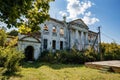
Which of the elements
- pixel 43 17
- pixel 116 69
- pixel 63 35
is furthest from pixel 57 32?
pixel 43 17

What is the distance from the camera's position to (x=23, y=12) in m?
7.20

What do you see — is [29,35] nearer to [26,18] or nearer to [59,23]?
[59,23]

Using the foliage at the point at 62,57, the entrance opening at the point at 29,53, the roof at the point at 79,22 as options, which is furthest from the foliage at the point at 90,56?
the entrance opening at the point at 29,53

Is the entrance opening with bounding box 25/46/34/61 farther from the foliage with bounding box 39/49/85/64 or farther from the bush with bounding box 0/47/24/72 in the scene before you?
the bush with bounding box 0/47/24/72

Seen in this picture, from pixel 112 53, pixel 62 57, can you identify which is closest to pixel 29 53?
pixel 62 57

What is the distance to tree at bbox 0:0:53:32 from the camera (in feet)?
19.7

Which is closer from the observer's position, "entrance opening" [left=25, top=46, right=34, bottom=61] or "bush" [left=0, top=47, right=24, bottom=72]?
"bush" [left=0, top=47, right=24, bottom=72]

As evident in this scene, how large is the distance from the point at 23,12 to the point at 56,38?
2353cm

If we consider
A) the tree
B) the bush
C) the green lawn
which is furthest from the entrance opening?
the tree

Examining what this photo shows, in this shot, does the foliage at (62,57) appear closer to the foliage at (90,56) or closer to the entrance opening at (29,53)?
the foliage at (90,56)

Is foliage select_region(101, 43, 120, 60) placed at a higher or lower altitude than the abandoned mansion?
lower

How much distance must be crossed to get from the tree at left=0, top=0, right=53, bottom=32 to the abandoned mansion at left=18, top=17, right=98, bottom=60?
38.0 feet

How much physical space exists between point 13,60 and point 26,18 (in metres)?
5.28

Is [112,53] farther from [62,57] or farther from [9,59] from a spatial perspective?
[9,59]
